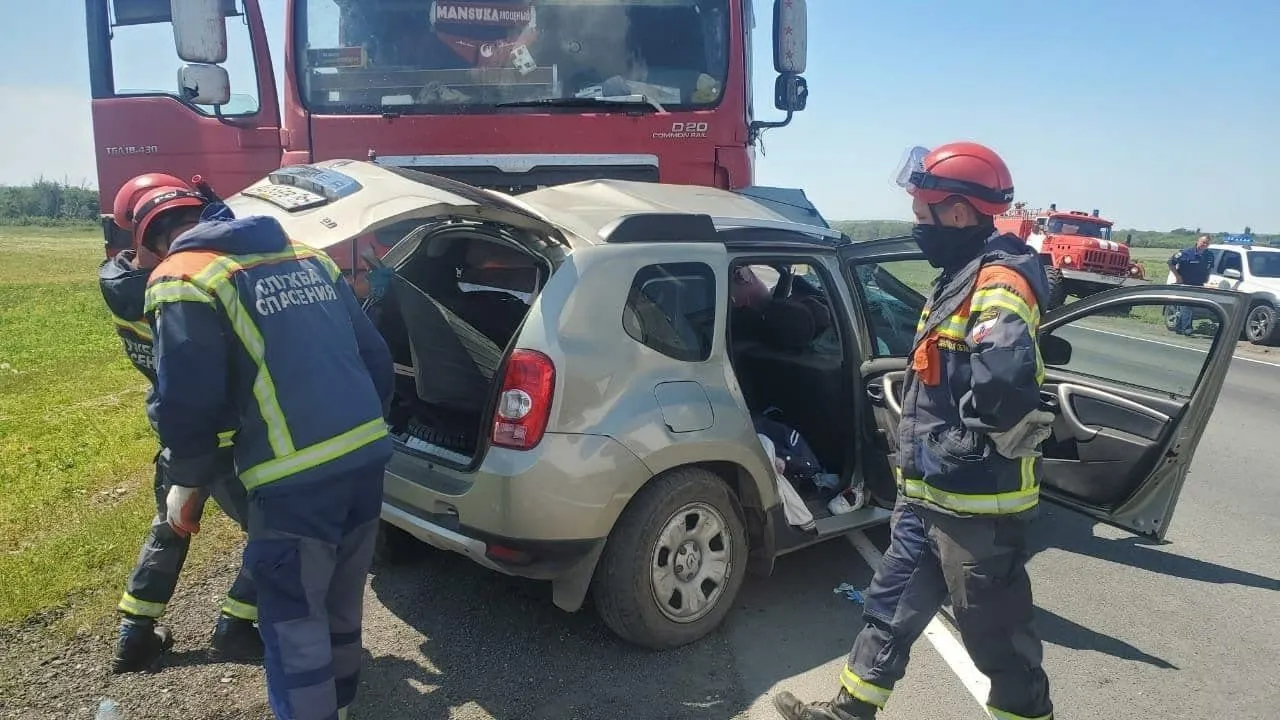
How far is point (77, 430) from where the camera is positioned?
21.7 ft

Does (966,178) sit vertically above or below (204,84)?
below

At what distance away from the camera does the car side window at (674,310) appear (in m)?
3.31

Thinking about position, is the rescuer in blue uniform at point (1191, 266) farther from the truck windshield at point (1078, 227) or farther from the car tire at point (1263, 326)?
the truck windshield at point (1078, 227)

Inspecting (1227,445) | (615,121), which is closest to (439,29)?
(615,121)

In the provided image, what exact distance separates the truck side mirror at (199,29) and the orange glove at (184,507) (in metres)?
3.29

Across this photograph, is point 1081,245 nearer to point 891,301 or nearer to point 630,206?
point 891,301

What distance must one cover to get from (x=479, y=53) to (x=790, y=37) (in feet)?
7.24

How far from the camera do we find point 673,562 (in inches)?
135

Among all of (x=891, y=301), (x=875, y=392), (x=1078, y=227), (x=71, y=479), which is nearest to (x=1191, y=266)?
(x=1078, y=227)

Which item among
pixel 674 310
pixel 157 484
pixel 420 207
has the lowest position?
pixel 157 484

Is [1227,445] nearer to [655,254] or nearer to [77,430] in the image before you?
[655,254]

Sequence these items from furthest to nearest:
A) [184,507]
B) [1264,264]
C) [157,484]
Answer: [1264,264], [157,484], [184,507]

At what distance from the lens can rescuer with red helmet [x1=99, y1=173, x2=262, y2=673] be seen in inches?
115

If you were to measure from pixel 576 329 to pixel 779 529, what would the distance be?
51.8 inches
